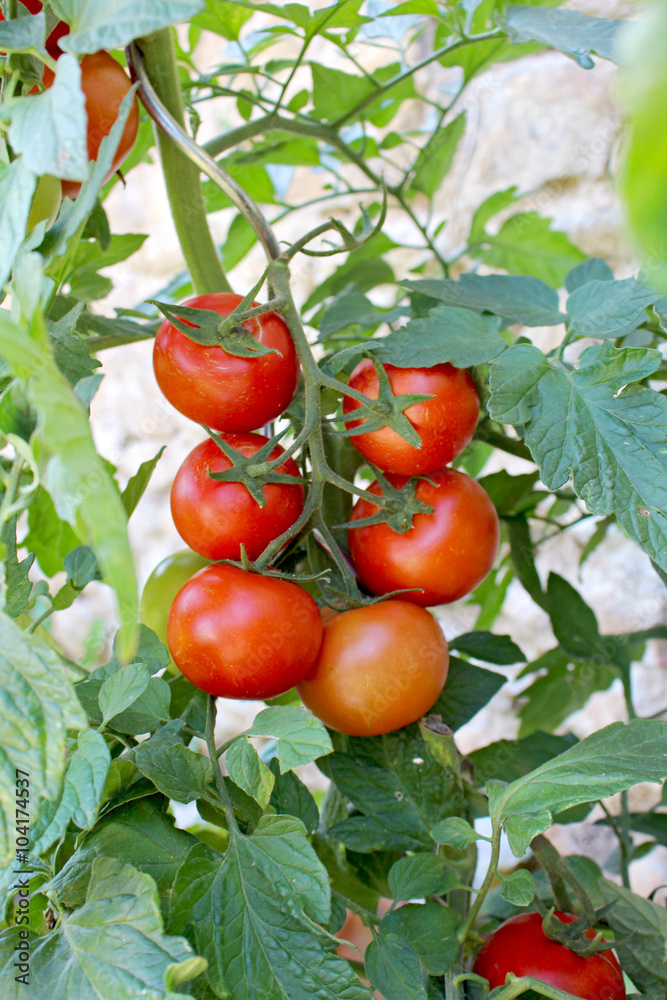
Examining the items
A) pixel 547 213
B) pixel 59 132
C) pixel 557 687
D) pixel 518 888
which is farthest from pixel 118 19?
pixel 547 213

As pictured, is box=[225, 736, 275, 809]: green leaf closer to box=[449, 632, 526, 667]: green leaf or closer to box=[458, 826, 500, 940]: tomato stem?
box=[458, 826, 500, 940]: tomato stem

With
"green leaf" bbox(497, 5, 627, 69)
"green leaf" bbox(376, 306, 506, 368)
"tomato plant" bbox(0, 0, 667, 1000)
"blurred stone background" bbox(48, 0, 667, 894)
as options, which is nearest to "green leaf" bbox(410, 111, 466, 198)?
"tomato plant" bbox(0, 0, 667, 1000)

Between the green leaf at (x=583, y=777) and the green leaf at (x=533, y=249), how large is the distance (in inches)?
16.6

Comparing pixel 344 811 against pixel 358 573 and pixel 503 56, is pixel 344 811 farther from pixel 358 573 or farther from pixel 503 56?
pixel 503 56

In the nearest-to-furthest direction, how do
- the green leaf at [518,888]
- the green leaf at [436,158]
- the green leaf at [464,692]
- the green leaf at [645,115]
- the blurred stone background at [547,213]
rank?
the green leaf at [645,115]
the green leaf at [518,888]
the green leaf at [464,692]
the green leaf at [436,158]
the blurred stone background at [547,213]

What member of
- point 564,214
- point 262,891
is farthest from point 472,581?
point 564,214

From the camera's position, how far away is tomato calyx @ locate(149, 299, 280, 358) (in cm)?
32

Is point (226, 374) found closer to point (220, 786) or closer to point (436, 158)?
point (220, 786)

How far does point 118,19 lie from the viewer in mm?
221

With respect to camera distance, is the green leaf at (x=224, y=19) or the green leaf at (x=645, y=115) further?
the green leaf at (x=224, y=19)

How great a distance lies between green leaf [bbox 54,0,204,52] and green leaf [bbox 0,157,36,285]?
0.04 meters

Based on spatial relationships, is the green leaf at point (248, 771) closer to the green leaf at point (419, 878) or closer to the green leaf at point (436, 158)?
the green leaf at point (419, 878)

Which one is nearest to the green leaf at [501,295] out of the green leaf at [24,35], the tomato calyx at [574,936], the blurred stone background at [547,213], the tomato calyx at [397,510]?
the tomato calyx at [397,510]

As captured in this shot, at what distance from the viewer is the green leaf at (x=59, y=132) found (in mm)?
209
